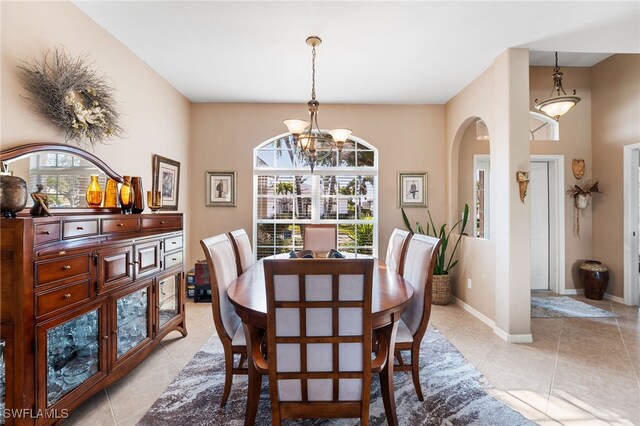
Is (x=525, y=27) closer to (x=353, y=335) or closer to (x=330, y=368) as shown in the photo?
(x=353, y=335)

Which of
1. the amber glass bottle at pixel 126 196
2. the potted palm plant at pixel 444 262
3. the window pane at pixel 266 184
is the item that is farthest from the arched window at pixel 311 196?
the amber glass bottle at pixel 126 196

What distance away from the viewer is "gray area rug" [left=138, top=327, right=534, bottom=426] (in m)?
1.78

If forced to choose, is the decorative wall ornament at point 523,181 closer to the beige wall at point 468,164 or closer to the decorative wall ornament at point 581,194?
the beige wall at point 468,164

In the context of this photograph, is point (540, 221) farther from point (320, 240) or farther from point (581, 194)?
point (320, 240)

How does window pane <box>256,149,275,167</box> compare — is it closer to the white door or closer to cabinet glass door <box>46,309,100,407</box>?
cabinet glass door <box>46,309,100,407</box>

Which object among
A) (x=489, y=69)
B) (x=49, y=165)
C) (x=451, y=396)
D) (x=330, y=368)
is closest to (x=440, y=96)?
(x=489, y=69)

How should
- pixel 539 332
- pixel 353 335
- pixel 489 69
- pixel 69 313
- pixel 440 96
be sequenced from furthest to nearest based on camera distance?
pixel 440 96 < pixel 489 69 < pixel 539 332 < pixel 69 313 < pixel 353 335

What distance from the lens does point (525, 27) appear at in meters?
2.59

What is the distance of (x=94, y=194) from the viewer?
233 centimetres

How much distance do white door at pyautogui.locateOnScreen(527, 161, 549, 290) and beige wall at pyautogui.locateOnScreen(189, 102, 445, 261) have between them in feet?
4.86

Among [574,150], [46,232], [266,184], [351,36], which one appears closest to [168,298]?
[46,232]

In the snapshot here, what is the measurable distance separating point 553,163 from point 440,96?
2.06m

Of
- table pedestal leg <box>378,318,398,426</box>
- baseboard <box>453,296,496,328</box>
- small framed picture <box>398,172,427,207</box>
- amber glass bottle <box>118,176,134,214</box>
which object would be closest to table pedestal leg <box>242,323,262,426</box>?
table pedestal leg <box>378,318,398,426</box>

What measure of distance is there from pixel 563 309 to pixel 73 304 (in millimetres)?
4949
